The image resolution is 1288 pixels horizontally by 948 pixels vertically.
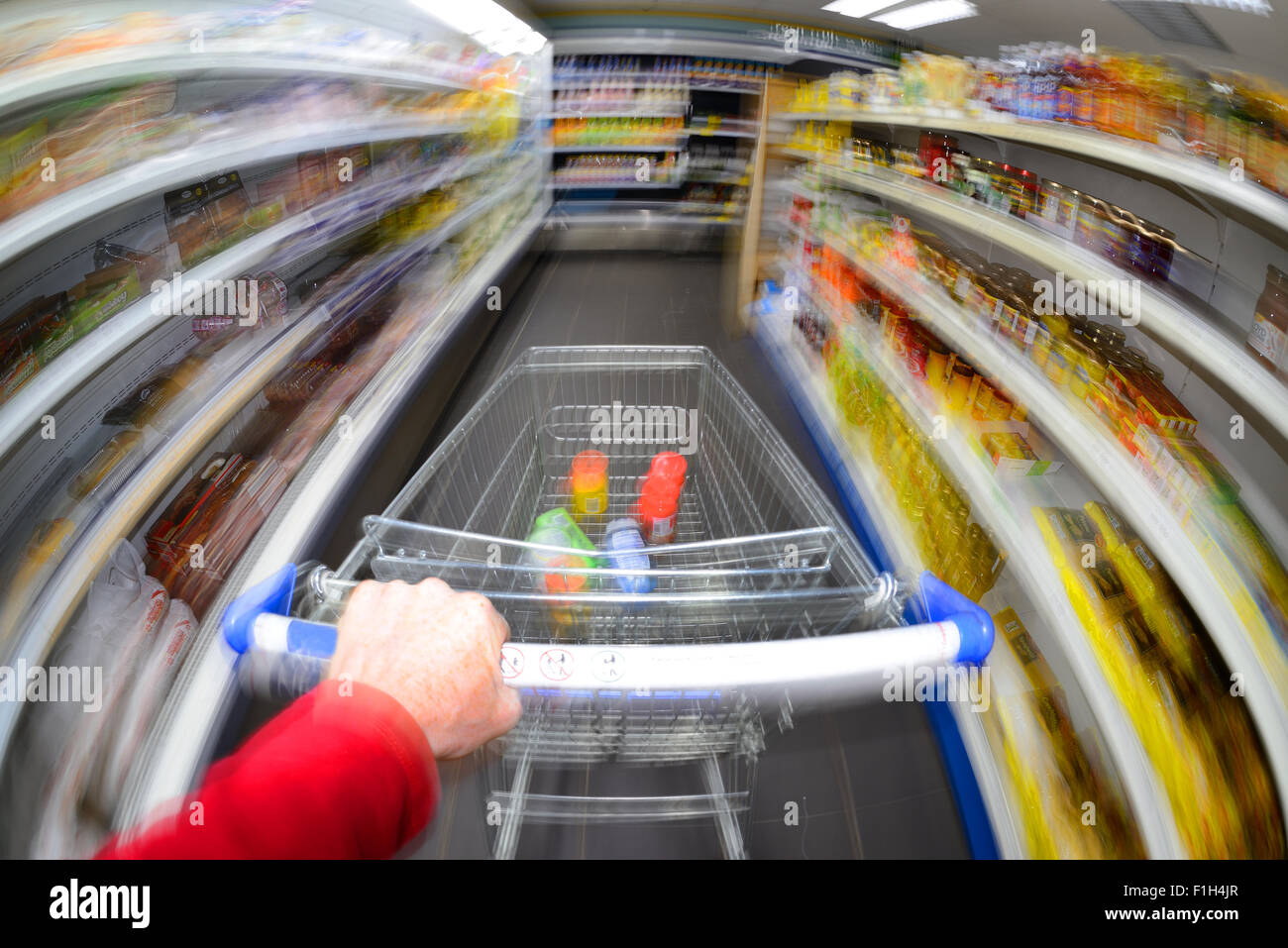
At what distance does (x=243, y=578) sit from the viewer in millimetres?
1656

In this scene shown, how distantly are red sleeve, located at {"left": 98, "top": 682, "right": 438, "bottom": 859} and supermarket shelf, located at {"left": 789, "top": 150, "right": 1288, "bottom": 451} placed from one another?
1.28m

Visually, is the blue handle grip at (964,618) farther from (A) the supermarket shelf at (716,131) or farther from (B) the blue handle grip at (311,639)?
Result: (A) the supermarket shelf at (716,131)

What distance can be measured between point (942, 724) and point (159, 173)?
2378 mm

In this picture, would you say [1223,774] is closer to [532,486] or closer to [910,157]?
[532,486]

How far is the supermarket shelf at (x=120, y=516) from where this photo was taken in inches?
44.0

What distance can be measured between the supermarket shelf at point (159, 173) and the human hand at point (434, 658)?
2.96 feet

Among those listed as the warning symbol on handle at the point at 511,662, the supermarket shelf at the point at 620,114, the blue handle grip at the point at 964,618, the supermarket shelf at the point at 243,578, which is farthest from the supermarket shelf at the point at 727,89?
the warning symbol on handle at the point at 511,662

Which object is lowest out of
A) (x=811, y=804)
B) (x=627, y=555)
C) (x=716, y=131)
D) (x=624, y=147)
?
(x=811, y=804)

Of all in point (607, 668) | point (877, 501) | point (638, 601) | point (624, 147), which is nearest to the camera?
point (607, 668)

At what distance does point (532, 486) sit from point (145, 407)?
3.19ft

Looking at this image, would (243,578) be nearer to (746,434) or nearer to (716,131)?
(746,434)

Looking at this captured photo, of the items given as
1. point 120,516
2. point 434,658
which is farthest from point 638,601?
point 120,516

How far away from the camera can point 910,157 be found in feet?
8.49
